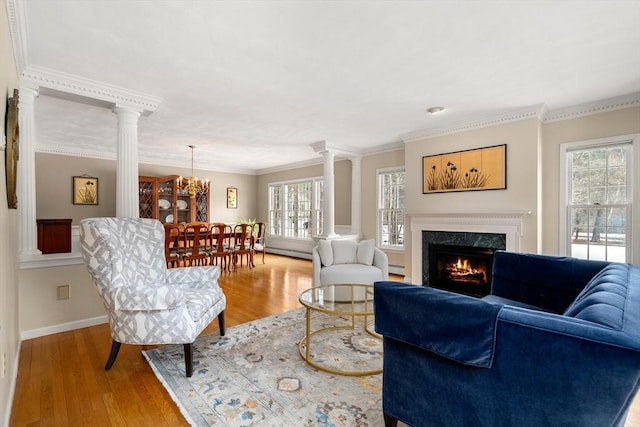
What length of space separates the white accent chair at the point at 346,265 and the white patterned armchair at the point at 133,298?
1563 mm

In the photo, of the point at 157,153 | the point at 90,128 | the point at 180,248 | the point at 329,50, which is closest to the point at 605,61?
the point at 329,50

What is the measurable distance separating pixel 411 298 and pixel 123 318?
1960 millimetres

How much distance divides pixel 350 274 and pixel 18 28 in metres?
3.54

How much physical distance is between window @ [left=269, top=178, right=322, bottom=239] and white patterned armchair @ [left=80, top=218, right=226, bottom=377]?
4917mm

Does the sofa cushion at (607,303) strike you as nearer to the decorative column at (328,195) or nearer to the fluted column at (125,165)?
the fluted column at (125,165)

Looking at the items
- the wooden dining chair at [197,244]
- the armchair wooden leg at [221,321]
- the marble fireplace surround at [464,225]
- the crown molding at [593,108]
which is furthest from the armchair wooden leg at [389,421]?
the wooden dining chair at [197,244]

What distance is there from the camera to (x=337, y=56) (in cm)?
249

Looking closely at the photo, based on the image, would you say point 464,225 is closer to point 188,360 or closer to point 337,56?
point 337,56

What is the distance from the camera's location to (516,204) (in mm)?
3861

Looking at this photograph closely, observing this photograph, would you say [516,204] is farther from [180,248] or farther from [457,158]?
[180,248]

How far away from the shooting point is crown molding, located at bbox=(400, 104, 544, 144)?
3713 mm

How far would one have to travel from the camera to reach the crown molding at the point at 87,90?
2718mm

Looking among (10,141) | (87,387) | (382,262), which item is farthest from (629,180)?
(10,141)

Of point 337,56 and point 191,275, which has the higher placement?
point 337,56
